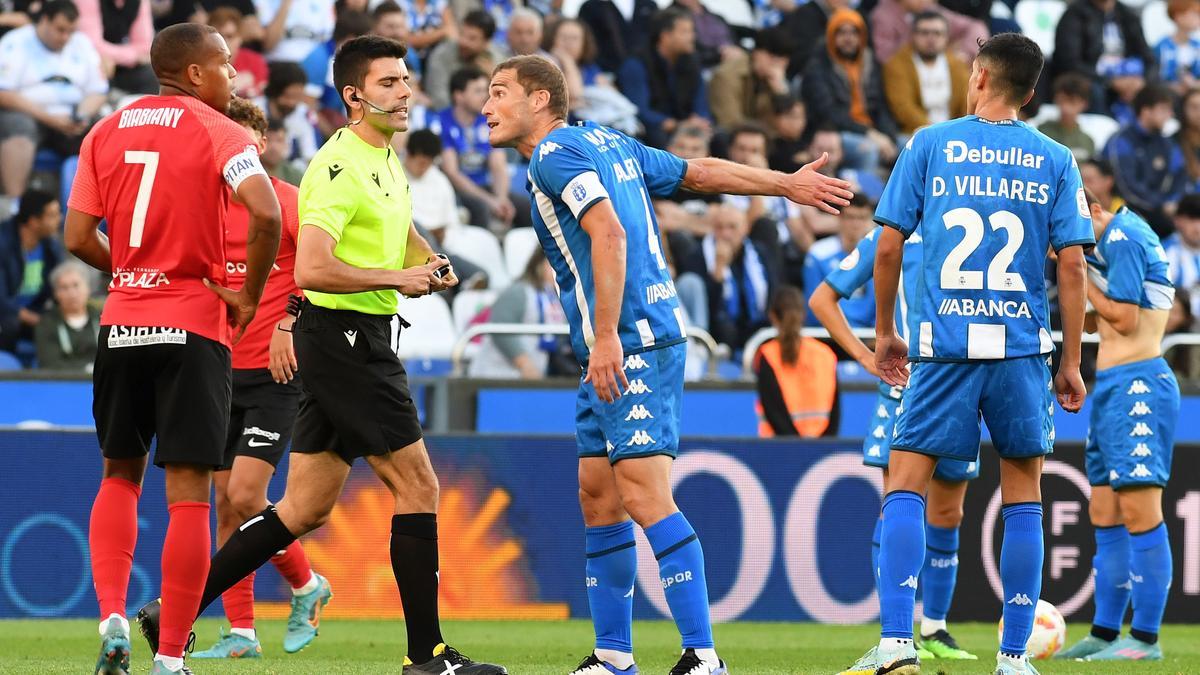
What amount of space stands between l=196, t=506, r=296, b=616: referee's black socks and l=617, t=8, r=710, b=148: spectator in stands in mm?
10411

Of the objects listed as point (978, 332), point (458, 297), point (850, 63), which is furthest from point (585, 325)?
point (850, 63)

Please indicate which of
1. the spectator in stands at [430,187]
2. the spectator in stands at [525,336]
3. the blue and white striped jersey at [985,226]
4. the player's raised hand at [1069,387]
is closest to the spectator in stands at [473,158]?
the spectator in stands at [430,187]

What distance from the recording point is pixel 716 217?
14.9 m

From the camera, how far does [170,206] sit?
6.32 meters

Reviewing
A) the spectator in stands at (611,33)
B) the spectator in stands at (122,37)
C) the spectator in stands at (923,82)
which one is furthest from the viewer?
the spectator in stands at (923,82)

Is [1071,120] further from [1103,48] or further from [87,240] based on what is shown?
[87,240]

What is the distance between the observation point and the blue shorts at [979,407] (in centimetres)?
652

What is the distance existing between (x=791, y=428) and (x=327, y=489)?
18.0 feet

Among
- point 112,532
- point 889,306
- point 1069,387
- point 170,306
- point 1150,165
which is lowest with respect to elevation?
point 112,532

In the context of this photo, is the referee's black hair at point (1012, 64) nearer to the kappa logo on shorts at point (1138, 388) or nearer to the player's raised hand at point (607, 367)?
the player's raised hand at point (607, 367)

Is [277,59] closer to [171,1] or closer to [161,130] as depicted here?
[171,1]

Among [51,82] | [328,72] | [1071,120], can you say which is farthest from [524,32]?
[1071,120]

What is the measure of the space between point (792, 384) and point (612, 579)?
5365mm

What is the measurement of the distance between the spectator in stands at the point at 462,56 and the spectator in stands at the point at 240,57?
5.20ft
